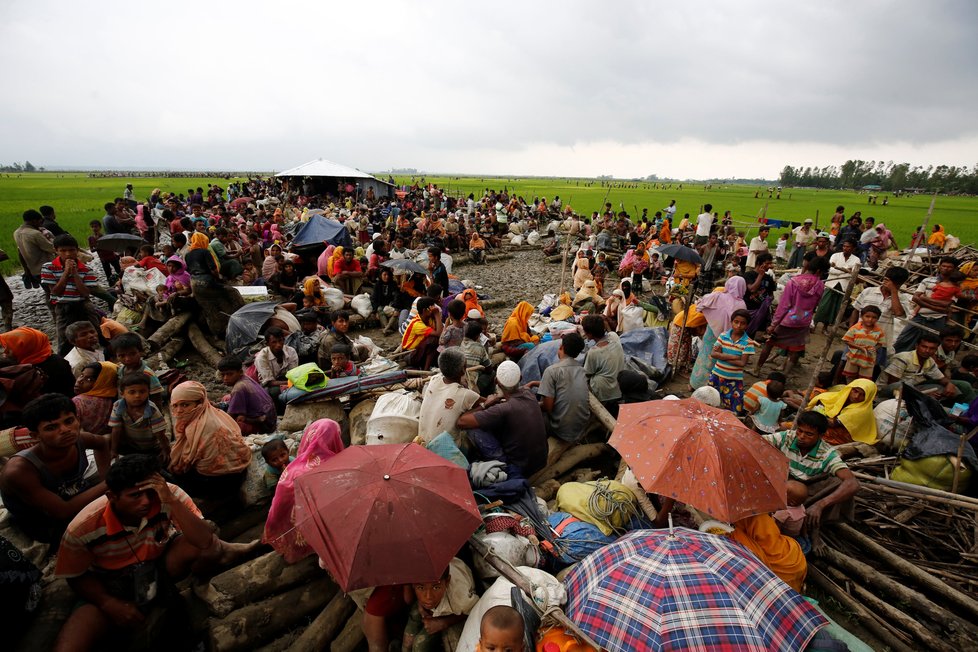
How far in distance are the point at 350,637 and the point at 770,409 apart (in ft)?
Answer: 16.1

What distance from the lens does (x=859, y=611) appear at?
3.37 meters

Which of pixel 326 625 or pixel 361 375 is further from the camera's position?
pixel 361 375

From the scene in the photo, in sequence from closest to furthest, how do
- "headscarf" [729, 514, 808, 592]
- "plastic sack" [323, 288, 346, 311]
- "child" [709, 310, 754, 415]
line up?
"headscarf" [729, 514, 808, 592] < "child" [709, 310, 754, 415] < "plastic sack" [323, 288, 346, 311]

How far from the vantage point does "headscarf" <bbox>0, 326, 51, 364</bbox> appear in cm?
438

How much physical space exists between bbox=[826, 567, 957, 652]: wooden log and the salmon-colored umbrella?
1.25 m

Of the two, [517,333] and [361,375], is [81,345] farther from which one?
[517,333]

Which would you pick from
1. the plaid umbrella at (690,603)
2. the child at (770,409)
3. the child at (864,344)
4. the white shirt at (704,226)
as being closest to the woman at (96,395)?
the plaid umbrella at (690,603)

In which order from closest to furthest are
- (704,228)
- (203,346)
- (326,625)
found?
(326,625) → (203,346) → (704,228)

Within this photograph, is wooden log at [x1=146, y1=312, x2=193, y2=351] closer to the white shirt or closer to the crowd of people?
the crowd of people

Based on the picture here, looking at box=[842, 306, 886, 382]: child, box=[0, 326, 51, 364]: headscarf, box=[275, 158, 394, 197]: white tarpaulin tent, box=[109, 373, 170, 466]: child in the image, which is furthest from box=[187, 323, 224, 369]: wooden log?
box=[275, 158, 394, 197]: white tarpaulin tent

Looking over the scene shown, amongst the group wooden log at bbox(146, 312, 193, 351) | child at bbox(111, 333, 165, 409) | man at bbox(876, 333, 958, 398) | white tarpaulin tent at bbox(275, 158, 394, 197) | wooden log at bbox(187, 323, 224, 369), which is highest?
white tarpaulin tent at bbox(275, 158, 394, 197)

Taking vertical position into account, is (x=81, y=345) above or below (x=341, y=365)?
above

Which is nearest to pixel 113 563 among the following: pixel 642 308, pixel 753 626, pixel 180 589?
pixel 180 589

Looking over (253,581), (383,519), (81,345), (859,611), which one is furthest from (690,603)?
(81,345)
